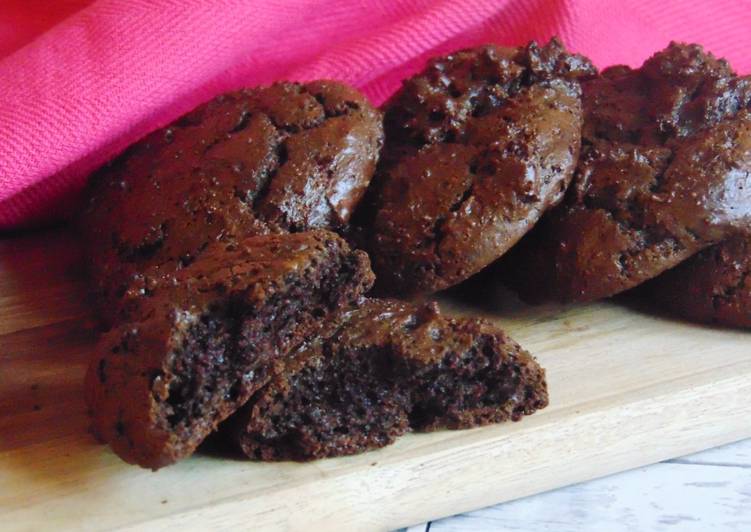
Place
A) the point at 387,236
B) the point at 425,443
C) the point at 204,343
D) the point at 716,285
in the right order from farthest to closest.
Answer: the point at 716,285 < the point at 387,236 < the point at 425,443 < the point at 204,343

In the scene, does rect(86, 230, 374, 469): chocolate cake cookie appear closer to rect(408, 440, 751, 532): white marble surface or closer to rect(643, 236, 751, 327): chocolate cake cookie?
rect(408, 440, 751, 532): white marble surface

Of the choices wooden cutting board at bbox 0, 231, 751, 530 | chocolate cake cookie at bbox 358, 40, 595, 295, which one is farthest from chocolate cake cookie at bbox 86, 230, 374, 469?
chocolate cake cookie at bbox 358, 40, 595, 295

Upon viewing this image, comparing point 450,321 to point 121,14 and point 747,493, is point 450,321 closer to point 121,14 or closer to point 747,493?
point 747,493

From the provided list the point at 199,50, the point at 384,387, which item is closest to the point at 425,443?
the point at 384,387

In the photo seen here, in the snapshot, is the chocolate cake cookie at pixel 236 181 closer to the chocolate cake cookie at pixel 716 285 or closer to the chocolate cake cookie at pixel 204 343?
the chocolate cake cookie at pixel 204 343

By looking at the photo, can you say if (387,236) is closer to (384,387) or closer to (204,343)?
(384,387)
